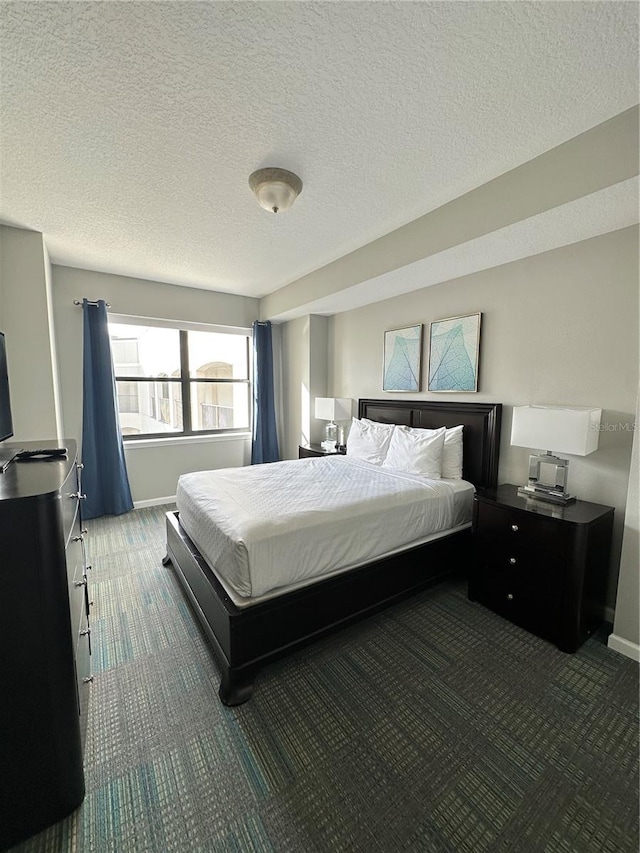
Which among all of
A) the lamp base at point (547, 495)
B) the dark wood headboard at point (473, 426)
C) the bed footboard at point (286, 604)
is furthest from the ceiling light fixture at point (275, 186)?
the lamp base at point (547, 495)

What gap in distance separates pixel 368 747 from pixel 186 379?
416cm

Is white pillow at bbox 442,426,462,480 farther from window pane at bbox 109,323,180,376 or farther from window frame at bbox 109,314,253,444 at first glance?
window pane at bbox 109,323,180,376

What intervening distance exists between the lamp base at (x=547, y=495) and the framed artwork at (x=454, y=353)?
95 centimetres

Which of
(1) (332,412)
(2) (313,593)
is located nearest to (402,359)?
(1) (332,412)

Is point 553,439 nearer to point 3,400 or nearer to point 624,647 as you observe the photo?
point 624,647

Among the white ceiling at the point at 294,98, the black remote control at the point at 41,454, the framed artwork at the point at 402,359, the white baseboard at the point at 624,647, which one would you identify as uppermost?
the white ceiling at the point at 294,98

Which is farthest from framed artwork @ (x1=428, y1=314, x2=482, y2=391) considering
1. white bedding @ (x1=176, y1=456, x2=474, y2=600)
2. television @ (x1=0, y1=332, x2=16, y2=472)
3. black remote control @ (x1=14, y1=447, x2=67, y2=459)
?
television @ (x1=0, y1=332, x2=16, y2=472)

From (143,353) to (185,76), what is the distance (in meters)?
Answer: 3.40

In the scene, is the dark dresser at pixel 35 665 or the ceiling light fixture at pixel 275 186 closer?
the dark dresser at pixel 35 665

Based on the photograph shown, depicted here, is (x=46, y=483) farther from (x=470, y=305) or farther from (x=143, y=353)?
(x=143, y=353)

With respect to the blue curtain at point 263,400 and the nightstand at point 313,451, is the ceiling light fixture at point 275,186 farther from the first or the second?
the blue curtain at point 263,400

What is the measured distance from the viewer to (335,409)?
13.5 ft

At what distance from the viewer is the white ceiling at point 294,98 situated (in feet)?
3.81

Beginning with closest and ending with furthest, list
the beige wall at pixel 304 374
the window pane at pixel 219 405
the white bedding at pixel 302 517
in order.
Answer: the white bedding at pixel 302 517 < the beige wall at pixel 304 374 < the window pane at pixel 219 405
